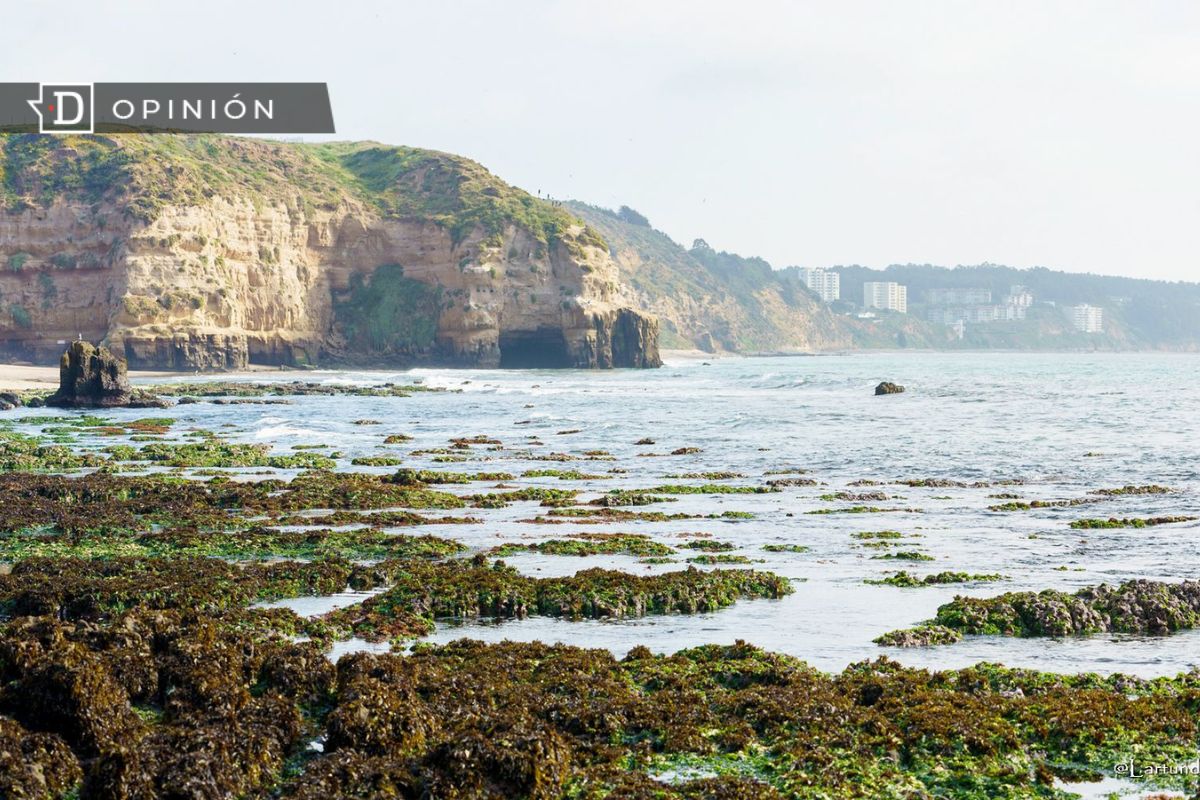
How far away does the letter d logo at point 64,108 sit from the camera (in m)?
87.8

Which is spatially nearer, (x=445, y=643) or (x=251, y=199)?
(x=445, y=643)

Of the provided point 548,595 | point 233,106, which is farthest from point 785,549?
point 233,106

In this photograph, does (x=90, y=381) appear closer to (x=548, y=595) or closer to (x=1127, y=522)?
(x=548, y=595)

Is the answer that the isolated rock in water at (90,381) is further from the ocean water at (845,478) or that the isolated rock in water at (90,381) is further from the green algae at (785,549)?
the green algae at (785,549)

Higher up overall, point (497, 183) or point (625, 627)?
point (497, 183)

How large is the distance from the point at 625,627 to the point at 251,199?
314 ft

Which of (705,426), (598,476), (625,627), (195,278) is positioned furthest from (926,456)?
(195,278)

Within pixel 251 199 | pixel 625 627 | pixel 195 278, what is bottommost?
pixel 625 627

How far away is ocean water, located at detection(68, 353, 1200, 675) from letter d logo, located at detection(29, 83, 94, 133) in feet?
139

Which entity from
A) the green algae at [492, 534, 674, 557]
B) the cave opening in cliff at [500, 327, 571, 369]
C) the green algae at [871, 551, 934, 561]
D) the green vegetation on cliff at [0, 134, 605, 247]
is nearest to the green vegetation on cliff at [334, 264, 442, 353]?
the green vegetation on cliff at [0, 134, 605, 247]

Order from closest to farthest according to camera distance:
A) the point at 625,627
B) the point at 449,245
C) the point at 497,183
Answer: the point at 625,627 → the point at 449,245 → the point at 497,183

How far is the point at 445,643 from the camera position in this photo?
12.3 meters

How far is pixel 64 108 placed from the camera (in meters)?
92.1

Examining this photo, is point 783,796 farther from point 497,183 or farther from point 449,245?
point 497,183
